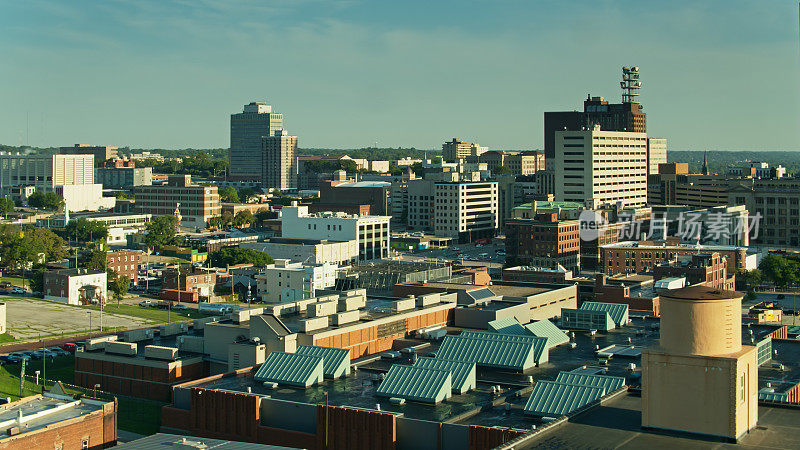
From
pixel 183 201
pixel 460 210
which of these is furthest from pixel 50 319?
→ pixel 183 201

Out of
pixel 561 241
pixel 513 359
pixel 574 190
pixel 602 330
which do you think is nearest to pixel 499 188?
pixel 574 190

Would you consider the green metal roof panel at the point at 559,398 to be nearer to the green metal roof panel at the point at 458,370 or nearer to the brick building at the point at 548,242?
the green metal roof panel at the point at 458,370

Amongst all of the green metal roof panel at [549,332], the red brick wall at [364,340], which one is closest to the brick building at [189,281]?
the red brick wall at [364,340]

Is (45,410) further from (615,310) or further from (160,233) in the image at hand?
(160,233)

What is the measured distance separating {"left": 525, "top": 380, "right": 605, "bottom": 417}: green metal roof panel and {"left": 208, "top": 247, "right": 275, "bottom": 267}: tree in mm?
86271

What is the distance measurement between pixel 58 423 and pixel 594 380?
20191 mm

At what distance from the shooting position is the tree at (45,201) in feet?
634

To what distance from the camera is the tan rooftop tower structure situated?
77.9 ft

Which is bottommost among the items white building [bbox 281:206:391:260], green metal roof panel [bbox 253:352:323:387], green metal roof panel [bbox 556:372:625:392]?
green metal roof panel [bbox 253:352:323:387]

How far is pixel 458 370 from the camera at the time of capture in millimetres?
40594

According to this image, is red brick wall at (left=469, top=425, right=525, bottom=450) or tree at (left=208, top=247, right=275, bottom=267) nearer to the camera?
red brick wall at (left=469, top=425, right=525, bottom=450)

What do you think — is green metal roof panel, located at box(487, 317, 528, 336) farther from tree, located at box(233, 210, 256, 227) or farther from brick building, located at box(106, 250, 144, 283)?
tree, located at box(233, 210, 256, 227)

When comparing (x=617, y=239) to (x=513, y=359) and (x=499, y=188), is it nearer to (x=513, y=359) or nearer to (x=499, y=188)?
(x=499, y=188)

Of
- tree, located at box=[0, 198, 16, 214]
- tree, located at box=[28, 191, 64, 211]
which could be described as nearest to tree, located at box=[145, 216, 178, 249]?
tree, located at box=[0, 198, 16, 214]
